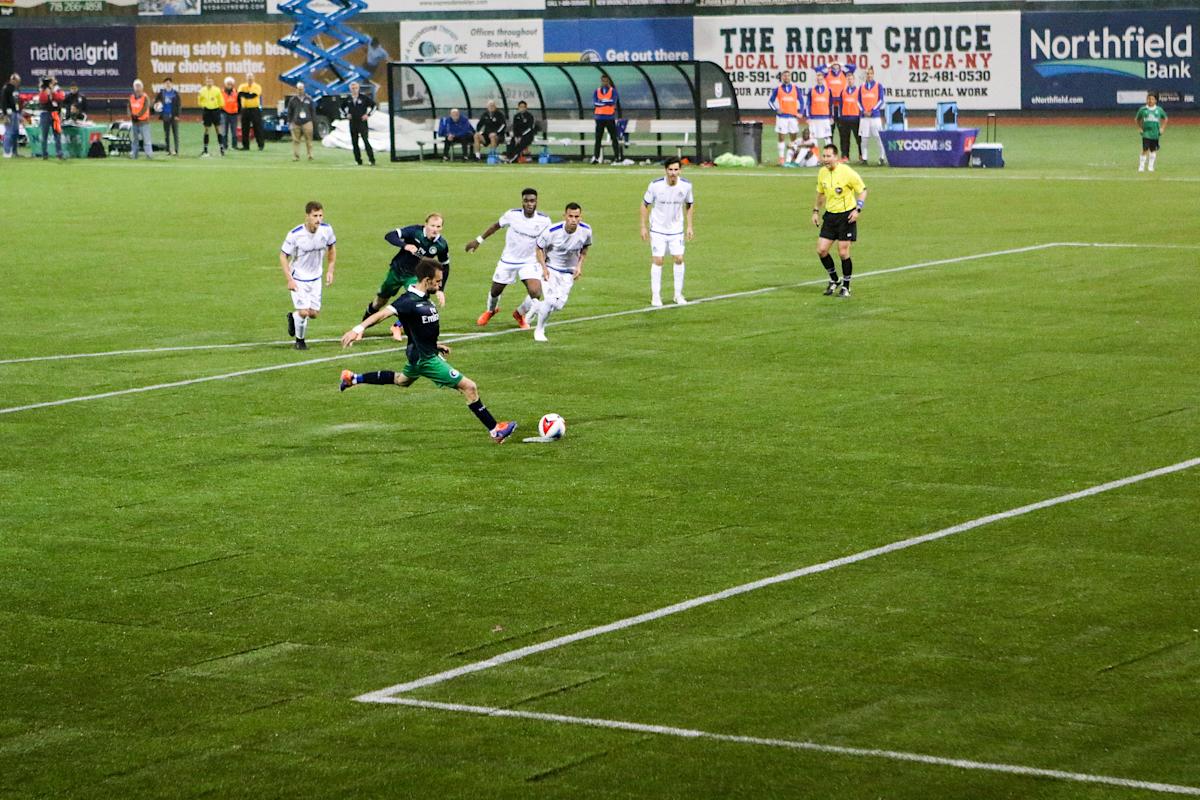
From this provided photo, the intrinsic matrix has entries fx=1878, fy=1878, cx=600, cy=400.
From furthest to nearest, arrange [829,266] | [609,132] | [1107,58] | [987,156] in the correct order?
[1107,58] → [609,132] → [987,156] → [829,266]

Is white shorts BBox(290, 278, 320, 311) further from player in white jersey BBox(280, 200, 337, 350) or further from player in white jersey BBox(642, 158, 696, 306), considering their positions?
player in white jersey BBox(642, 158, 696, 306)

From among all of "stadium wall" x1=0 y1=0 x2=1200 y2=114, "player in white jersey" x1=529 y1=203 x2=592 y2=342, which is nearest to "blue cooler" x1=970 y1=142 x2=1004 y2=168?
"stadium wall" x1=0 y1=0 x2=1200 y2=114

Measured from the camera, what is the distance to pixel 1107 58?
70.3 meters

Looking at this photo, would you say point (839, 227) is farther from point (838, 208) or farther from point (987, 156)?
point (987, 156)

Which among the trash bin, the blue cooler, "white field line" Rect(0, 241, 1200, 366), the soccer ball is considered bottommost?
the soccer ball

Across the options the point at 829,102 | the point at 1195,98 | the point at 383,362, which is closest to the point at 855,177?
the point at 383,362

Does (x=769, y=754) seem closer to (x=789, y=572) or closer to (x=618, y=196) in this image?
(x=789, y=572)

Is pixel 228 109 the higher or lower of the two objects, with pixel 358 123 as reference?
higher

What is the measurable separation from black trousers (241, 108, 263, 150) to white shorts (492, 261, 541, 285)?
45131 millimetres

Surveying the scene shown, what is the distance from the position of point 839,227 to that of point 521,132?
32.1 meters

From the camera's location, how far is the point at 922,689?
1104cm

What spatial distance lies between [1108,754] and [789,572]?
4088 millimetres

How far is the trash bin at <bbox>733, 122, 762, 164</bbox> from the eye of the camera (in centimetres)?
5988

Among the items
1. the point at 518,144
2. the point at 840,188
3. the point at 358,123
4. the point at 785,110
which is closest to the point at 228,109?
the point at 358,123
